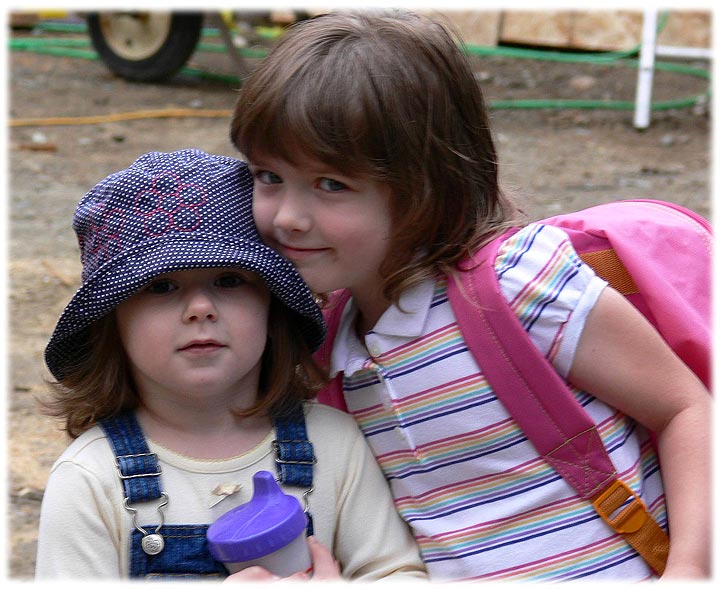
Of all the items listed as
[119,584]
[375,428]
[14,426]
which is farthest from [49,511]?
[14,426]

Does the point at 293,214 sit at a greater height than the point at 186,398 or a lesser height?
greater

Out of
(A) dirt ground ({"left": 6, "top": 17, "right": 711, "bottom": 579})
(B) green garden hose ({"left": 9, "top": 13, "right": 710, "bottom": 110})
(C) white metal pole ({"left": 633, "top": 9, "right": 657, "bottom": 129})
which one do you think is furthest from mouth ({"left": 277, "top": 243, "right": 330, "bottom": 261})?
(B) green garden hose ({"left": 9, "top": 13, "right": 710, "bottom": 110})

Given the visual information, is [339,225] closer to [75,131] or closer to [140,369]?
[140,369]

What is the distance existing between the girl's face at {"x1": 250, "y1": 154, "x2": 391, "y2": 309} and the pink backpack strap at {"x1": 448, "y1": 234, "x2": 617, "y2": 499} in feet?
0.56

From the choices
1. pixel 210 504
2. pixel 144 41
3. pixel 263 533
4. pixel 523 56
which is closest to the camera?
pixel 263 533

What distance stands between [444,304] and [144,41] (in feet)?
19.7

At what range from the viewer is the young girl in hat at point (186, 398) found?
1.62 m

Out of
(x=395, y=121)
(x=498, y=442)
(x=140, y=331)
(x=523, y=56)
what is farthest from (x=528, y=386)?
(x=523, y=56)

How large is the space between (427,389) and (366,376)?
13 cm

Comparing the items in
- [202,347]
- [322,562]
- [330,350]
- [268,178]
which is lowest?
[322,562]

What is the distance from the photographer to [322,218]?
1668mm

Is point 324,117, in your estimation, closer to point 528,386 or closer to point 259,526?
point 528,386

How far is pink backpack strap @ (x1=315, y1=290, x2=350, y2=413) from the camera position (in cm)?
188

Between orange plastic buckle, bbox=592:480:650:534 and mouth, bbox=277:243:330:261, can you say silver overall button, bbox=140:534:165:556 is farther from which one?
orange plastic buckle, bbox=592:480:650:534
